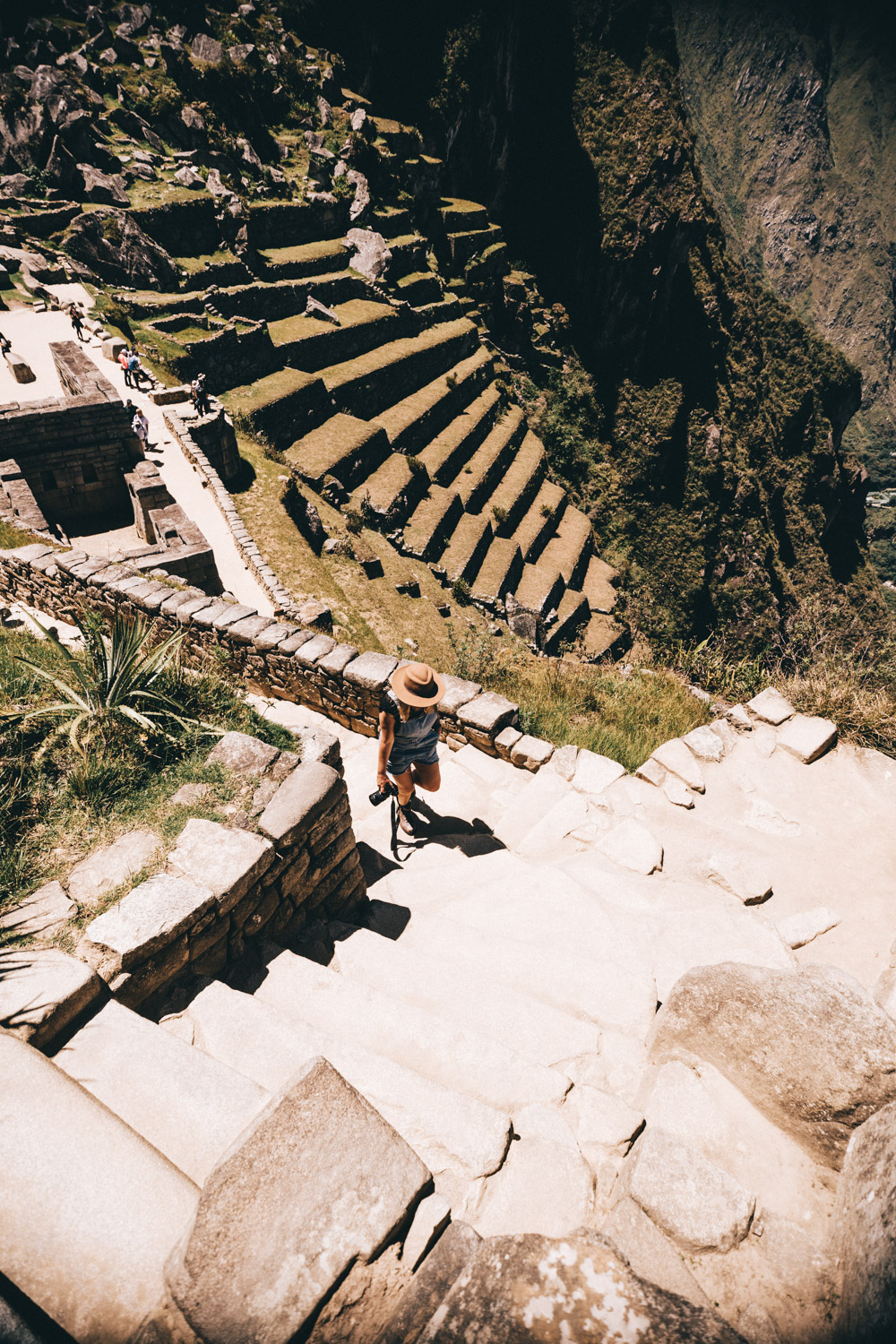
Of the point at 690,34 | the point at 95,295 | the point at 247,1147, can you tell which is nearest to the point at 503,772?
the point at 247,1147

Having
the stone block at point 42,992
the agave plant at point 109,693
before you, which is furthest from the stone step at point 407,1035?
→ the agave plant at point 109,693

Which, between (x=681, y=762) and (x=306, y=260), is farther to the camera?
(x=306, y=260)

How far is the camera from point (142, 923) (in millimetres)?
2355

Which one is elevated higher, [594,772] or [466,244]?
[466,244]

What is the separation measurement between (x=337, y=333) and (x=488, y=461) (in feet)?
24.2

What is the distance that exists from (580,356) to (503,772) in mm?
49807

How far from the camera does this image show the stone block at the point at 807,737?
4.27 m

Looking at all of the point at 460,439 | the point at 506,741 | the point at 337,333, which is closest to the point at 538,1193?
the point at 506,741

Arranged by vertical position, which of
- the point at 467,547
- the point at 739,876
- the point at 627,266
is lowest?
the point at 467,547

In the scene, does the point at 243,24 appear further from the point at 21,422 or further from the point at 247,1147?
the point at 247,1147

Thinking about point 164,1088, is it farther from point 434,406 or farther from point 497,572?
point 434,406

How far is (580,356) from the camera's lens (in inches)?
1834

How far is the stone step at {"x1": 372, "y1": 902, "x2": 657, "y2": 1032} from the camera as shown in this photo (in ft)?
9.10

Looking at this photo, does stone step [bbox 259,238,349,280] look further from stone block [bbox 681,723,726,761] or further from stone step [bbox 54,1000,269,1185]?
stone step [bbox 54,1000,269,1185]
